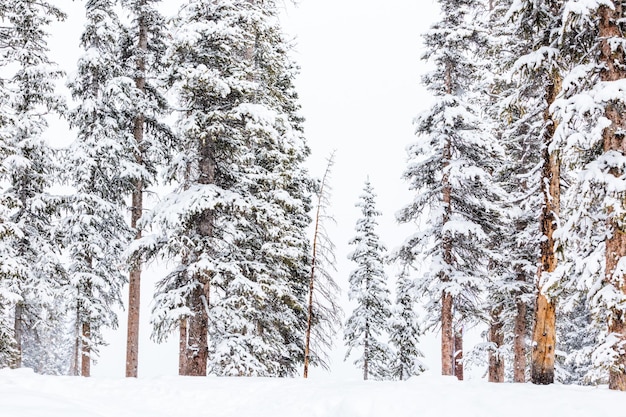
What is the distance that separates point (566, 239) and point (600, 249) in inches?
26.8

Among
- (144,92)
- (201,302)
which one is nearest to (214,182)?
(201,302)

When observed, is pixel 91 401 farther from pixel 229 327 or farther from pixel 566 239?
pixel 566 239

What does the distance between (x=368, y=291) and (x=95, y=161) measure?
15.6m

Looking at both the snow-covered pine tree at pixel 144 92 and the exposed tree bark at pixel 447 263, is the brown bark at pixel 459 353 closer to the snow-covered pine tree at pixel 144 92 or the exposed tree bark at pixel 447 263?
the exposed tree bark at pixel 447 263

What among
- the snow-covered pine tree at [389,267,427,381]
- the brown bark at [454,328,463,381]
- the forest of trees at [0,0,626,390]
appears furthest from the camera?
the snow-covered pine tree at [389,267,427,381]

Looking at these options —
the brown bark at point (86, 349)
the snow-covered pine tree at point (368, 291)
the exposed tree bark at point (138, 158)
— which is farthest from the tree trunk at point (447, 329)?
the brown bark at point (86, 349)

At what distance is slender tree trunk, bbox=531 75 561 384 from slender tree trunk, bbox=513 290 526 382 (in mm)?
6807

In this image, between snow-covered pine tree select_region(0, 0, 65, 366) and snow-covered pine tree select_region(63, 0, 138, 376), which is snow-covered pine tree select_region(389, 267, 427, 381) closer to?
snow-covered pine tree select_region(63, 0, 138, 376)

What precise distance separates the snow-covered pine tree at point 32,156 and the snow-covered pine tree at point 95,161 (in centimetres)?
114

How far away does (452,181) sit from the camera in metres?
16.1

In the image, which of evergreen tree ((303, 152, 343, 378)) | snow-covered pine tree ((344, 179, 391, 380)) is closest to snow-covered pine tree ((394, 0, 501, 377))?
evergreen tree ((303, 152, 343, 378))

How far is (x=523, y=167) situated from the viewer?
1908cm

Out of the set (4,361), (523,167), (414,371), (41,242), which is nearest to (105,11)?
(41,242)

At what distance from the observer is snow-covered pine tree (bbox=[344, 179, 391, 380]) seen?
2655 centimetres
